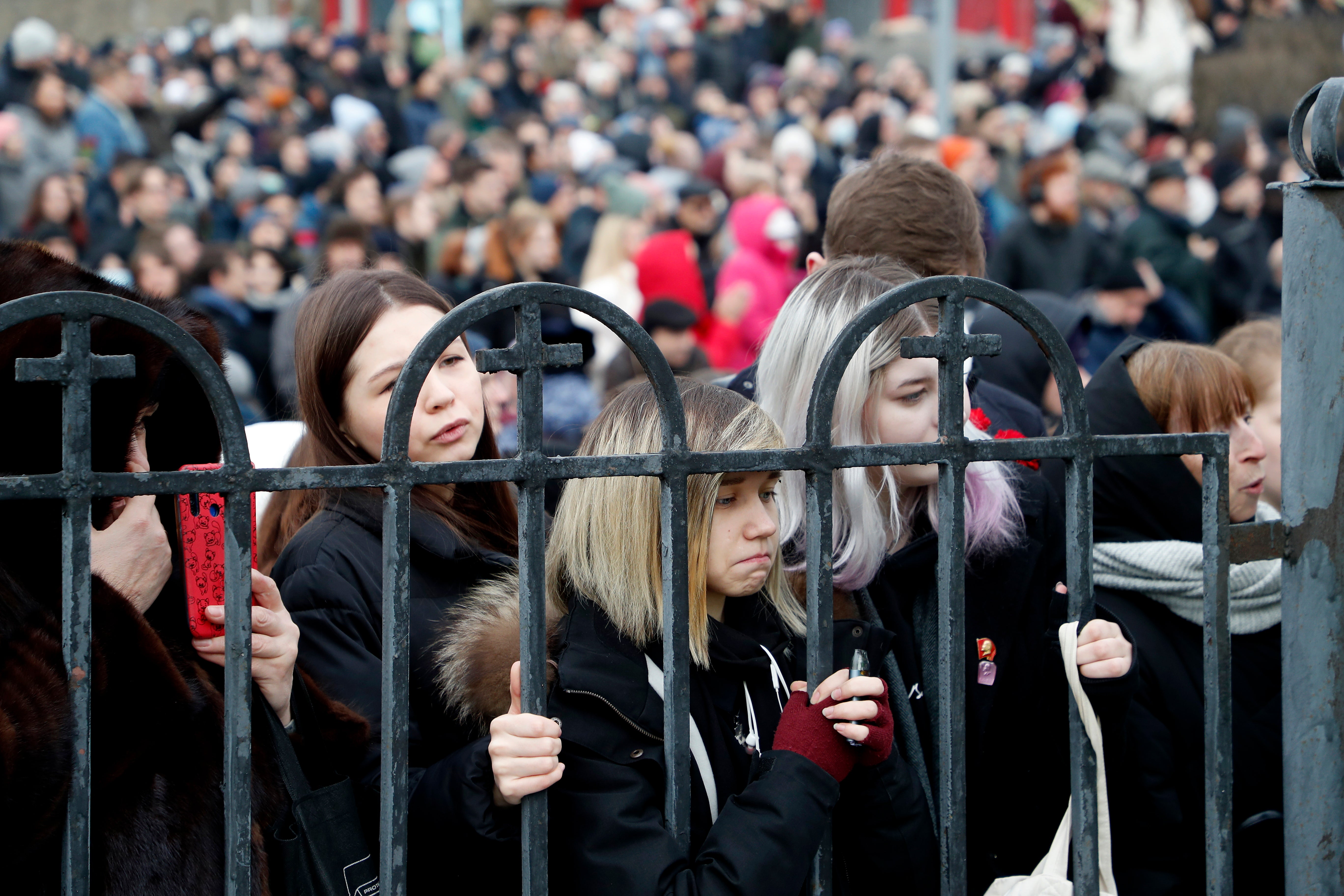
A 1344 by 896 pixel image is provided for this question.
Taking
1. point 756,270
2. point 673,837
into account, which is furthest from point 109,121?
point 673,837

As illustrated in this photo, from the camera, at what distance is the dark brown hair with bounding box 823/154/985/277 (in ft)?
9.64

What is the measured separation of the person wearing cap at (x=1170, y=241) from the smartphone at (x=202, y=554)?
7192 millimetres

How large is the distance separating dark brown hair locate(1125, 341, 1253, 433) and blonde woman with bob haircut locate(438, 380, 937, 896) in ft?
3.24

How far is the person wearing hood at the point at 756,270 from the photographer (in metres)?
7.56

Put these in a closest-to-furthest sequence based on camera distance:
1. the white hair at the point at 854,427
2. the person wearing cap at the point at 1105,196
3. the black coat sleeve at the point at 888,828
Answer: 1. the black coat sleeve at the point at 888,828
2. the white hair at the point at 854,427
3. the person wearing cap at the point at 1105,196

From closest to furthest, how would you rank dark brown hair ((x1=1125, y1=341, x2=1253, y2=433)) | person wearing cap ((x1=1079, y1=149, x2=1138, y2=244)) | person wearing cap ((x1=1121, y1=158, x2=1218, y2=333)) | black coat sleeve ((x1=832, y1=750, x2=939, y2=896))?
black coat sleeve ((x1=832, y1=750, x2=939, y2=896)), dark brown hair ((x1=1125, y1=341, x2=1253, y2=433)), person wearing cap ((x1=1121, y1=158, x2=1218, y2=333)), person wearing cap ((x1=1079, y1=149, x2=1138, y2=244))

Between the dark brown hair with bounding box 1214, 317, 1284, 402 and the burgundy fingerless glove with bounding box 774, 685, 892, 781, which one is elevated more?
the dark brown hair with bounding box 1214, 317, 1284, 402

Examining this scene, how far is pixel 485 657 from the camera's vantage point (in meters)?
1.85

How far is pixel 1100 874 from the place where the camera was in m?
1.92

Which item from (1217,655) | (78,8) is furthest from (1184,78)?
(1217,655)

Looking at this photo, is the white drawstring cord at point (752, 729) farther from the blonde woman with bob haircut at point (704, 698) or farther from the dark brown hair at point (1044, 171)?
the dark brown hair at point (1044, 171)

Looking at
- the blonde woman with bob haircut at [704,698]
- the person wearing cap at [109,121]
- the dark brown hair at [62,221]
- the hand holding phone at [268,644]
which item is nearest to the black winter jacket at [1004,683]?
the blonde woman with bob haircut at [704,698]

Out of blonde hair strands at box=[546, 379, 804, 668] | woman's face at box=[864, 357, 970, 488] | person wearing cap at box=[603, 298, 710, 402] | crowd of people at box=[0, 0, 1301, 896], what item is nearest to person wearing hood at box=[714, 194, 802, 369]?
person wearing cap at box=[603, 298, 710, 402]

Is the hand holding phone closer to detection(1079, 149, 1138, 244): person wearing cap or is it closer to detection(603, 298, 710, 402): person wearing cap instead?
detection(603, 298, 710, 402): person wearing cap
